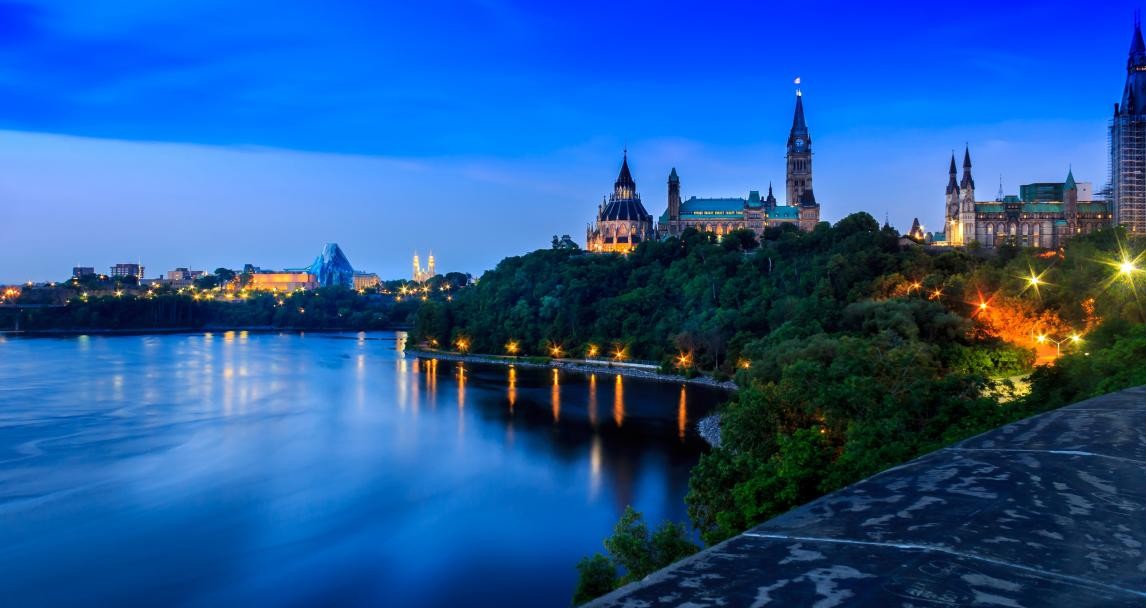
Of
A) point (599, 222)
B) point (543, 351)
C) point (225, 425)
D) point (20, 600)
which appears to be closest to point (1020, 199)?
point (599, 222)

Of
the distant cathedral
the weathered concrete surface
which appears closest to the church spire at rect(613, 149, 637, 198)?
the distant cathedral

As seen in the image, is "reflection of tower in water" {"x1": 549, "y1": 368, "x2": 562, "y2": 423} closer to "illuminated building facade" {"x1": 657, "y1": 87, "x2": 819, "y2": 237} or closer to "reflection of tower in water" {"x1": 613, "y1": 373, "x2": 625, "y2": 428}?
"reflection of tower in water" {"x1": 613, "y1": 373, "x2": 625, "y2": 428}

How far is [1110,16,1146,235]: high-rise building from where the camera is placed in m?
56.2

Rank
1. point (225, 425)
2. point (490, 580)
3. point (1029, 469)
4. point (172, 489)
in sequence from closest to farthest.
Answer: point (1029, 469), point (490, 580), point (172, 489), point (225, 425)

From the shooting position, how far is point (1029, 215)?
6094 centimetres

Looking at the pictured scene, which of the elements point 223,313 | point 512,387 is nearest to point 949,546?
point 512,387

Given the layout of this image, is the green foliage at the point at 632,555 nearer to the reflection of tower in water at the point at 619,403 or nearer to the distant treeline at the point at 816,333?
the distant treeline at the point at 816,333

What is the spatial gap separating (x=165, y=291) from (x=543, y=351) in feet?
215

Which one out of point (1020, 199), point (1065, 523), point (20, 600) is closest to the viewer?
point (1065, 523)

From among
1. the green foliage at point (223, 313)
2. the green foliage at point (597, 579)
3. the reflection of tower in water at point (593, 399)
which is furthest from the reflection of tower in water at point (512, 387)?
the green foliage at point (223, 313)

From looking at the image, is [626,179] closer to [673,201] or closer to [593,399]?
[673,201]

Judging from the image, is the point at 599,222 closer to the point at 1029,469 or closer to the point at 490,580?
the point at 490,580

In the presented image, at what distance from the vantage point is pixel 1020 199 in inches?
2505

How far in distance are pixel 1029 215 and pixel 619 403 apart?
147 feet
